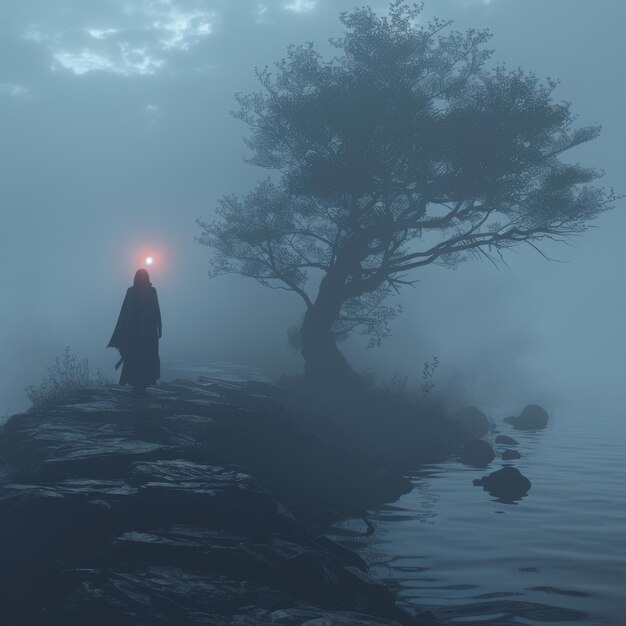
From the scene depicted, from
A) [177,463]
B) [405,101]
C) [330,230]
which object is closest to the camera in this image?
[177,463]

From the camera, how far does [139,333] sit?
62.5ft

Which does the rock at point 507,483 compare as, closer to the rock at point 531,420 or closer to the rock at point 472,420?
the rock at point 472,420

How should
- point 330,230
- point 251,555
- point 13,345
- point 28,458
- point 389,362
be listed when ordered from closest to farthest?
point 251,555 → point 28,458 → point 330,230 → point 389,362 → point 13,345

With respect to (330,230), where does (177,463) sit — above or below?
below

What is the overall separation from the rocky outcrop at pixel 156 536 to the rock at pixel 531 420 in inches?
867

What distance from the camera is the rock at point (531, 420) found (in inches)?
1473

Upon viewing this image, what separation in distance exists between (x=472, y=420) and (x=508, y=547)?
20485 mm

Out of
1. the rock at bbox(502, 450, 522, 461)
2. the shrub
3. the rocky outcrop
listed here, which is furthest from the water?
the shrub

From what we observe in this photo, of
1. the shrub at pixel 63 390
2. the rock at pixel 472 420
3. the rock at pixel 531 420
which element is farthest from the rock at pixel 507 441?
the shrub at pixel 63 390

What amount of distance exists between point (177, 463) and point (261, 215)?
20498 millimetres

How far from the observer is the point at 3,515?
10.8 meters

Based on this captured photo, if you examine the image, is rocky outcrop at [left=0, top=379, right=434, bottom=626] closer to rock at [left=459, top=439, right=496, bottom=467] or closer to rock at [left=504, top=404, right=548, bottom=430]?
rock at [left=459, top=439, right=496, bottom=467]

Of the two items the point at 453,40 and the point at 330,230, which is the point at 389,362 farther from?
the point at 453,40

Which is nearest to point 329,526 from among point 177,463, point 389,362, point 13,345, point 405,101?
point 177,463
